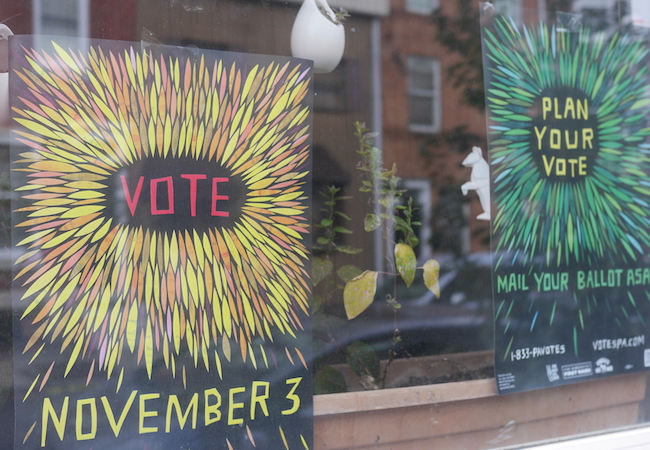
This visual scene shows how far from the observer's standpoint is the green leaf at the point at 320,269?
62.0 inches

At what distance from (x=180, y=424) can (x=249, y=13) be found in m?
1.13

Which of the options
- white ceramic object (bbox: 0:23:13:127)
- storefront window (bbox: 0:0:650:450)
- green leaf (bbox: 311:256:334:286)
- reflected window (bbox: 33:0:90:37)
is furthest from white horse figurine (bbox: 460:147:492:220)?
white ceramic object (bbox: 0:23:13:127)

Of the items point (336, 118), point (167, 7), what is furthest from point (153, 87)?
point (336, 118)

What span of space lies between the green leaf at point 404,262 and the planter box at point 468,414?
0.27 meters

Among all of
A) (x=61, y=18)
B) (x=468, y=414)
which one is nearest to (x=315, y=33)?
(x=61, y=18)

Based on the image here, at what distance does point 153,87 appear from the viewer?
1.37m

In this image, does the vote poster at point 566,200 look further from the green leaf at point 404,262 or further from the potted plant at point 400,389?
the green leaf at point 404,262

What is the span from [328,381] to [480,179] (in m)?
0.80

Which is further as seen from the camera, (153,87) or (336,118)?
(336,118)

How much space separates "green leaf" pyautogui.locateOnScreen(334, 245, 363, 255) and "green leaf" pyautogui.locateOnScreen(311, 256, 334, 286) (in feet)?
0.16

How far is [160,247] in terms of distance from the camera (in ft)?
4.50

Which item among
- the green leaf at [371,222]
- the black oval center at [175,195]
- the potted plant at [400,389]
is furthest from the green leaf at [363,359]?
the black oval center at [175,195]

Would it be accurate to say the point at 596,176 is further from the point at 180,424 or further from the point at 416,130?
the point at 180,424

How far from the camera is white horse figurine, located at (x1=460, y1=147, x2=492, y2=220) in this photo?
5.80 feet
